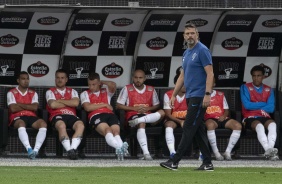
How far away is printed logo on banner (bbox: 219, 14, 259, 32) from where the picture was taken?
17969mm

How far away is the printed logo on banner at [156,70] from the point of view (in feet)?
59.3

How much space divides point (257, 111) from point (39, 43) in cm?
398

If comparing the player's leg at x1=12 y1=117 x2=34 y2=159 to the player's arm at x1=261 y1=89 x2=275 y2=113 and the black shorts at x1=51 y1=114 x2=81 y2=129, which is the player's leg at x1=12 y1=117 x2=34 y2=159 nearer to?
the black shorts at x1=51 y1=114 x2=81 y2=129

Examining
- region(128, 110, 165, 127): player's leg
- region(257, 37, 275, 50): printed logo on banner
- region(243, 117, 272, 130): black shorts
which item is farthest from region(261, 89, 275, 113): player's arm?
region(128, 110, 165, 127): player's leg

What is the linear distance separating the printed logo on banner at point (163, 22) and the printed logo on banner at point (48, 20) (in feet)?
5.21

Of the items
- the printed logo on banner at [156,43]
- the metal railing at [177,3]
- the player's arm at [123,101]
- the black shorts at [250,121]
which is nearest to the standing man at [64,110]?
the player's arm at [123,101]

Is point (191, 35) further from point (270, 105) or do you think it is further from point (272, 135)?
point (270, 105)

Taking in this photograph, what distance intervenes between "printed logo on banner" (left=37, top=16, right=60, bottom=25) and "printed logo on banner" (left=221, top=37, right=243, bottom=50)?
2.99m

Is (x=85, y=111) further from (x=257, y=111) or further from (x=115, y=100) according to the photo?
(x=257, y=111)

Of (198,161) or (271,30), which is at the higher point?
(271,30)

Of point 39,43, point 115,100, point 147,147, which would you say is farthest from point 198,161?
point 39,43

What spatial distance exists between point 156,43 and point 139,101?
3.87 ft

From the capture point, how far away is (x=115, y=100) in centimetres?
1789

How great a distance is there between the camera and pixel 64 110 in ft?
56.5
